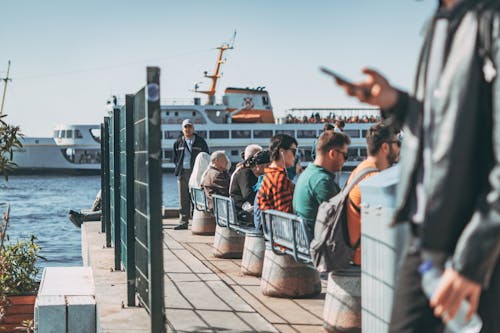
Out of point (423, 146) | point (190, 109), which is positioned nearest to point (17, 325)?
point (423, 146)

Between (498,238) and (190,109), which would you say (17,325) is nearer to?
(498,238)

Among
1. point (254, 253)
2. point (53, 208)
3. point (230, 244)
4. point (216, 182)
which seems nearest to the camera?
point (254, 253)

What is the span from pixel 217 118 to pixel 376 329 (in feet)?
213

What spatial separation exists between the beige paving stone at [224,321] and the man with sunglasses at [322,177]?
0.79m

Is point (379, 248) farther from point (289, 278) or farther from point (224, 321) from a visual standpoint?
point (289, 278)

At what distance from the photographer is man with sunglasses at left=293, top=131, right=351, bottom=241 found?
5641 millimetres

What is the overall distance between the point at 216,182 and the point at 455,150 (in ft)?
25.9

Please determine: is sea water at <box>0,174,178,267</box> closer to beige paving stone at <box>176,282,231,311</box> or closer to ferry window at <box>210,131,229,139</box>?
beige paving stone at <box>176,282,231,311</box>

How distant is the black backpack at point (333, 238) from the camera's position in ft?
15.3

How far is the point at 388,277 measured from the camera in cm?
348

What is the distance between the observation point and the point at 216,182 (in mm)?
9805

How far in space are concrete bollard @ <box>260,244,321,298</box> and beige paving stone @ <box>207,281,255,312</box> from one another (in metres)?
0.36

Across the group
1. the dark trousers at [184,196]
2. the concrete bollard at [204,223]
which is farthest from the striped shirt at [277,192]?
the dark trousers at [184,196]

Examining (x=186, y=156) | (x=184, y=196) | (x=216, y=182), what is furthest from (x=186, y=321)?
(x=186, y=156)
